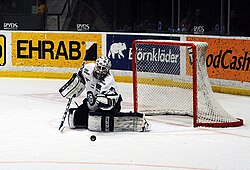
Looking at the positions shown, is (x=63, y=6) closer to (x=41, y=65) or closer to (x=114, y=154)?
(x=41, y=65)

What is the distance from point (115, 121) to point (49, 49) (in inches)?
302

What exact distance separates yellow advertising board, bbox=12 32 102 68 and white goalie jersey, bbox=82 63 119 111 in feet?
22.3

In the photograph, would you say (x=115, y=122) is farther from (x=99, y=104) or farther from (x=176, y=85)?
(x=176, y=85)

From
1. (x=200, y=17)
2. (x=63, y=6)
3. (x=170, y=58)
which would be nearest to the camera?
(x=170, y=58)

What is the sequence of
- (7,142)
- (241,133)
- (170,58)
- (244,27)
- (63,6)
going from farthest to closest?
(63,6)
(244,27)
(170,58)
(241,133)
(7,142)

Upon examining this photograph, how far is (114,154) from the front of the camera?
7703 mm

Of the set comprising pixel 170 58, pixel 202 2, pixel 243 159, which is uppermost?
pixel 202 2

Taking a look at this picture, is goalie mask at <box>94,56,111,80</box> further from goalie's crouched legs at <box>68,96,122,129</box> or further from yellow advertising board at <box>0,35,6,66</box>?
yellow advertising board at <box>0,35,6,66</box>

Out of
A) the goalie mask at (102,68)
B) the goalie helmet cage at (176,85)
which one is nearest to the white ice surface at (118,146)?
the goalie helmet cage at (176,85)

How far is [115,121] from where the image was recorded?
29.2 feet

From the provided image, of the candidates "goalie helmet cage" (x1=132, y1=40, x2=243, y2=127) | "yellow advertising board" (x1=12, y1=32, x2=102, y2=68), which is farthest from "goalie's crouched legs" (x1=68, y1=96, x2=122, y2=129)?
"yellow advertising board" (x1=12, y1=32, x2=102, y2=68)

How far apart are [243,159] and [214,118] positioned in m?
2.20

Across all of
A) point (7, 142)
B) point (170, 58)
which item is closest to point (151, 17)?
point (170, 58)

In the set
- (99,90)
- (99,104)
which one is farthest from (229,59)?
(99,104)
